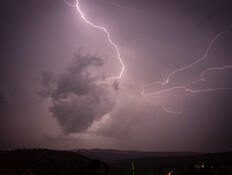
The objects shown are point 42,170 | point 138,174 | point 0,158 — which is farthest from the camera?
point 138,174

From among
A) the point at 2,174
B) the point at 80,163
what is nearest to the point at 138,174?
Answer: the point at 2,174

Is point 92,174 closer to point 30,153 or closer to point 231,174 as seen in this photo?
point 231,174

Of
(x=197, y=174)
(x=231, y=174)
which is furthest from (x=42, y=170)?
(x=231, y=174)

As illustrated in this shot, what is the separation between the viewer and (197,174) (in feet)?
161

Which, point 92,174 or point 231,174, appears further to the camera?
point 231,174

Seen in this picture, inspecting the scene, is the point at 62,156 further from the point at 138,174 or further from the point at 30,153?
the point at 138,174

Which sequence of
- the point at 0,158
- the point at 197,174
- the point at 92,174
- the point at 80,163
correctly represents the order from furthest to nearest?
the point at 0,158
the point at 197,174
the point at 80,163
the point at 92,174

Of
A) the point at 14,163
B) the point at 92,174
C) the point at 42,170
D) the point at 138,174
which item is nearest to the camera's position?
the point at 92,174

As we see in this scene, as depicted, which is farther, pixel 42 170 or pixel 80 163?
pixel 42 170

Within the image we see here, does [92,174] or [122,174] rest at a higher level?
[92,174]

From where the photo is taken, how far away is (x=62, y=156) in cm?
7025

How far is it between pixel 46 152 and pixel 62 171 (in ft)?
56.7

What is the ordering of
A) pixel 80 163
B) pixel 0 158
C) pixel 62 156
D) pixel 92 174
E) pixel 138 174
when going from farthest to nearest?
1. pixel 138 174
2. pixel 62 156
3. pixel 0 158
4. pixel 80 163
5. pixel 92 174

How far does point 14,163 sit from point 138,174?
35.8m
